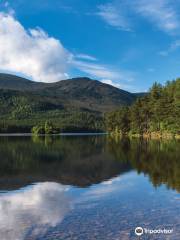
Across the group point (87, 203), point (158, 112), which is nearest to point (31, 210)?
point (87, 203)

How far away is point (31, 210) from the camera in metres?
22.5

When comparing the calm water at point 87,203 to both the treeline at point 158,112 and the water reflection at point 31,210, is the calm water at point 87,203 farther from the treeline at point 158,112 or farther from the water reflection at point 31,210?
the treeline at point 158,112

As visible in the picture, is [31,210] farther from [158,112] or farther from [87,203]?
[158,112]

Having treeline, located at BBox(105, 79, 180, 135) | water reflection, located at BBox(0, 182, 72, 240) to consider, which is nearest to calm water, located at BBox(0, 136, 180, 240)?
water reflection, located at BBox(0, 182, 72, 240)

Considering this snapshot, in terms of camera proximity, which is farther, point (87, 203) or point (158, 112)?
point (158, 112)

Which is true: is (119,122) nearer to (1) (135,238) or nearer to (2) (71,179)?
(2) (71,179)

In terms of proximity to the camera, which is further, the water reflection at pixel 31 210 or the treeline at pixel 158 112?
the treeline at pixel 158 112

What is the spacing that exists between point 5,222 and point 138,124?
148 metres

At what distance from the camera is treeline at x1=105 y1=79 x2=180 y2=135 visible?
127375 mm

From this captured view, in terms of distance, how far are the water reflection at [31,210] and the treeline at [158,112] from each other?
98.1 m

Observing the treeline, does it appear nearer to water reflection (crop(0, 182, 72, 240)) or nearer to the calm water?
the calm water

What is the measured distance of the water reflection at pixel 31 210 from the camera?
59.0 ft

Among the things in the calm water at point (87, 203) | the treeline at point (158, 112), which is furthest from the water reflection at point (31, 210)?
the treeline at point (158, 112)

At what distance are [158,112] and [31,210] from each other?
4668 inches
